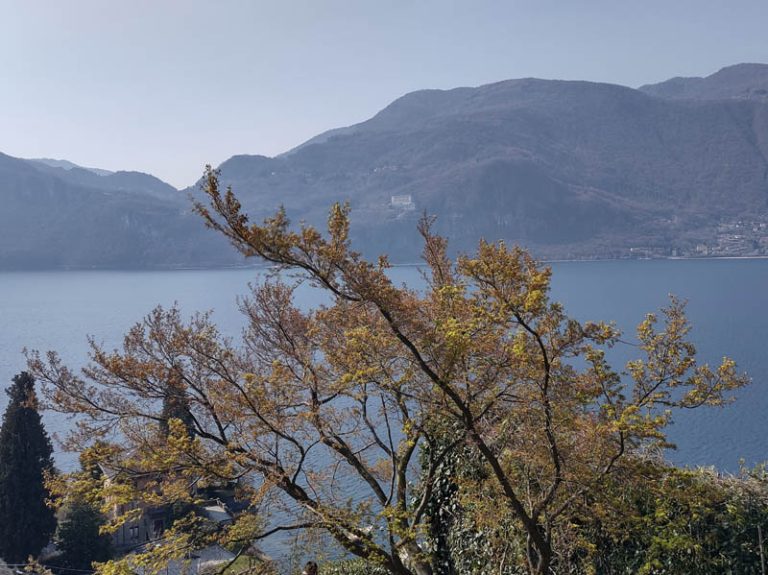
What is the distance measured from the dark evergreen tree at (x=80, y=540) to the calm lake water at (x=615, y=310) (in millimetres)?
10912

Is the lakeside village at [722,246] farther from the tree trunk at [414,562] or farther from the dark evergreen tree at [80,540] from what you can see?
the tree trunk at [414,562]

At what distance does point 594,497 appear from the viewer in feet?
15.5

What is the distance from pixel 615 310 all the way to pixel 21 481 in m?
53.1

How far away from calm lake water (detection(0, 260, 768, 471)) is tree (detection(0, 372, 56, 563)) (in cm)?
1066

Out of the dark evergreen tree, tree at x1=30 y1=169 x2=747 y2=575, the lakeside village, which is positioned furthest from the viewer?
the lakeside village

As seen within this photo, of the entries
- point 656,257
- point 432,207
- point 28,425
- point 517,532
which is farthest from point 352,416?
point 432,207

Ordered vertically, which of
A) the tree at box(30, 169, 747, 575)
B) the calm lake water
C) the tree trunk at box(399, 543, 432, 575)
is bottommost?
the calm lake water

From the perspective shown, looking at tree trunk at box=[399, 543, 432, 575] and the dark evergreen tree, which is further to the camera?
the dark evergreen tree

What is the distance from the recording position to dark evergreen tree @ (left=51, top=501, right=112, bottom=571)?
1692 centimetres

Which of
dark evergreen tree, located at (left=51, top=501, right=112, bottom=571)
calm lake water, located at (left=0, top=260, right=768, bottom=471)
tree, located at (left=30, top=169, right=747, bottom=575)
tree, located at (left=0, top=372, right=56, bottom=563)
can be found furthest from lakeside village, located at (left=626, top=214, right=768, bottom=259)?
tree, located at (left=30, top=169, right=747, bottom=575)

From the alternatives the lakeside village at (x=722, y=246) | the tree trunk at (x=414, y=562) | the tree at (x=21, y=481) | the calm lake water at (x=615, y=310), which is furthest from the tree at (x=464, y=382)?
the lakeside village at (x=722, y=246)

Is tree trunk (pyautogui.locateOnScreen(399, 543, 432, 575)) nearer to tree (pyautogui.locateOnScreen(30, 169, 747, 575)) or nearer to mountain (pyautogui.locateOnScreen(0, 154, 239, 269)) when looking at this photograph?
tree (pyautogui.locateOnScreen(30, 169, 747, 575))

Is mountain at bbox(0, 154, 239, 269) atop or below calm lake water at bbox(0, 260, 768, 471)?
atop

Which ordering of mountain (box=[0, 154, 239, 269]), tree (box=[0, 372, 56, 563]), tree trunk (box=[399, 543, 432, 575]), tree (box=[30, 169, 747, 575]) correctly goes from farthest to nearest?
mountain (box=[0, 154, 239, 269]) → tree (box=[0, 372, 56, 563]) → tree trunk (box=[399, 543, 432, 575]) → tree (box=[30, 169, 747, 575])
